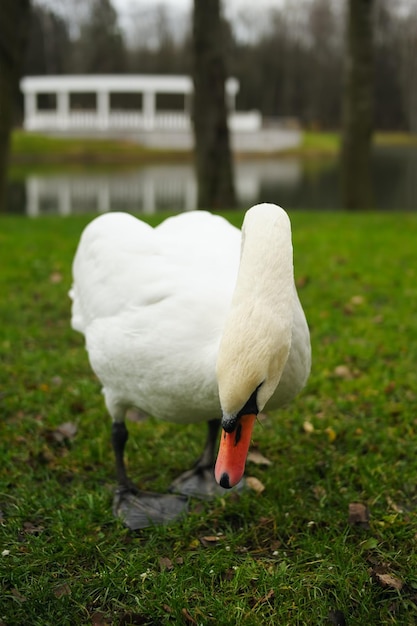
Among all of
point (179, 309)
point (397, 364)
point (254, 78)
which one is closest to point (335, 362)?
point (397, 364)

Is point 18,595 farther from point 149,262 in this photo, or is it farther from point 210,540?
point 149,262

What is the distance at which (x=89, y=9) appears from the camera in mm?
60406

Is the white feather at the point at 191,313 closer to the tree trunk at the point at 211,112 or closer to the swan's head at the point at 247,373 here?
the swan's head at the point at 247,373

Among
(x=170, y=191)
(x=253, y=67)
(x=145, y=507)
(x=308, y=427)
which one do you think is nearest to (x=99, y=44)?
(x=253, y=67)

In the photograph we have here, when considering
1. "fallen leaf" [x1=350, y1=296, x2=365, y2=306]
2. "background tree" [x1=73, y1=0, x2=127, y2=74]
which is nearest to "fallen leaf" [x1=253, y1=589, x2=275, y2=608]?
"fallen leaf" [x1=350, y1=296, x2=365, y2=306]

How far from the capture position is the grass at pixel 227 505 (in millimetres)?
2404

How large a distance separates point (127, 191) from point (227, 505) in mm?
16332

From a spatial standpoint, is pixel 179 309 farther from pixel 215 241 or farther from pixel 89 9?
pixel 89 9

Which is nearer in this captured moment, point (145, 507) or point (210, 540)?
point (210, 540)

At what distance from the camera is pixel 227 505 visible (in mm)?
3039

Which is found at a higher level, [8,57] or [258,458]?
[8,57]

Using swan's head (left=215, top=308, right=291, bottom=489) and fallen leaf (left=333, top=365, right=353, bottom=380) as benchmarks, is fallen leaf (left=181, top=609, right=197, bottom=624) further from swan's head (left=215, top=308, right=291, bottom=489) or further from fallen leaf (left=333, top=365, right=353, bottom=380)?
fallen leaf (left=333, top=365, right=353, bottom=380)

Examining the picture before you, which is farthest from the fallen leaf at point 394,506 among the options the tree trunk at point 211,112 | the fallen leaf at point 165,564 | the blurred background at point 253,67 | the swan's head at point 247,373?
→ the blurred background at point 253,67

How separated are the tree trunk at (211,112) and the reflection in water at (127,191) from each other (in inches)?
112
